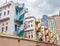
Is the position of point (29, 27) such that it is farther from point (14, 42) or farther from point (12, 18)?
point (14, 42)

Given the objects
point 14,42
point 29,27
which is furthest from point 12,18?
point 29,27

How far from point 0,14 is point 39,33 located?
643cm

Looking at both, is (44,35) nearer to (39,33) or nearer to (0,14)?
(39,33)

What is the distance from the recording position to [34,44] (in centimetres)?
1869

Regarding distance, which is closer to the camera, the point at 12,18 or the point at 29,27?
the point at 12,18

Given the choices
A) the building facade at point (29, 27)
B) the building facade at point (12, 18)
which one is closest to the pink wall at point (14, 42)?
the building facade at point (12, 18)

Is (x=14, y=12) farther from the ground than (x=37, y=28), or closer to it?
farther from the ground

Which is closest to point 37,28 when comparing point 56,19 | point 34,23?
point 34,23

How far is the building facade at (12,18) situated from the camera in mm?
19484

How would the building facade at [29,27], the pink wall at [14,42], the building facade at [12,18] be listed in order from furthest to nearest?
the building facade at [29,27], the building facade at [12,18], the pink wall at [14,42]

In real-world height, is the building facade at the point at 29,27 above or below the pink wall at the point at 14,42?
above

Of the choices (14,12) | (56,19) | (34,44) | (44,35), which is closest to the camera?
(34,44)

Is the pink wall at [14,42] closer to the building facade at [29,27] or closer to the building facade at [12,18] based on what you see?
the building facade at [12,18]

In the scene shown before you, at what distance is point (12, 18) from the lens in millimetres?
19500
